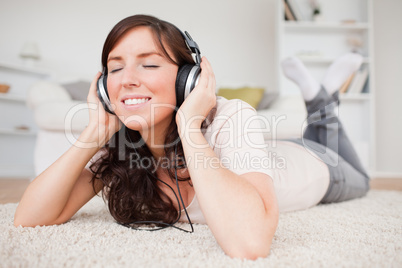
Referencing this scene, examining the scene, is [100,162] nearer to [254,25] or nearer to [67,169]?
[67,169]

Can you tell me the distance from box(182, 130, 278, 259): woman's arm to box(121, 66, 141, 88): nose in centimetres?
23

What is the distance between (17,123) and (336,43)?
3786 millimetres

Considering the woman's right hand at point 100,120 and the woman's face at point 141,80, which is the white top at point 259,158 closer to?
the woman's face at point 141,80

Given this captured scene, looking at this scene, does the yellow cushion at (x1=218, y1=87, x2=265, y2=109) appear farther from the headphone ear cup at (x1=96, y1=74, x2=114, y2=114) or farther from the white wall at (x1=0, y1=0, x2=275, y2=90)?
the headphone ear cup at (x1=96, y1=74, x2=114, y2=114)

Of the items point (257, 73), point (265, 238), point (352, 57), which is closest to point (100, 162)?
point (265, 238)

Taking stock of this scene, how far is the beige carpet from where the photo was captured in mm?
632

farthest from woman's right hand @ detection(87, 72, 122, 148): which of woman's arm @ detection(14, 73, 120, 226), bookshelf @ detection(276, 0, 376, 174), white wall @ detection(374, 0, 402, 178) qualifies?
white wall @ detection(374, 0, 402, 178)

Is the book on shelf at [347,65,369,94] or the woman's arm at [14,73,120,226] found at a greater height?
the book on shelf at [347,65,369,94]

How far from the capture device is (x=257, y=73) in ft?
13.6

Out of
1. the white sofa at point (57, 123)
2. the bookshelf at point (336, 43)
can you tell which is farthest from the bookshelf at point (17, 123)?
the bookshelf at point (336, 43)

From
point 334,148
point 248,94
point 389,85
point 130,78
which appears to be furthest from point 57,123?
point 389,85

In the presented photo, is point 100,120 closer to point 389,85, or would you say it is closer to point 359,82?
point 359,82

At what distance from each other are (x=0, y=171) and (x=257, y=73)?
316cm

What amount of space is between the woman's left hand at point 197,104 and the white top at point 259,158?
0.23 ft
